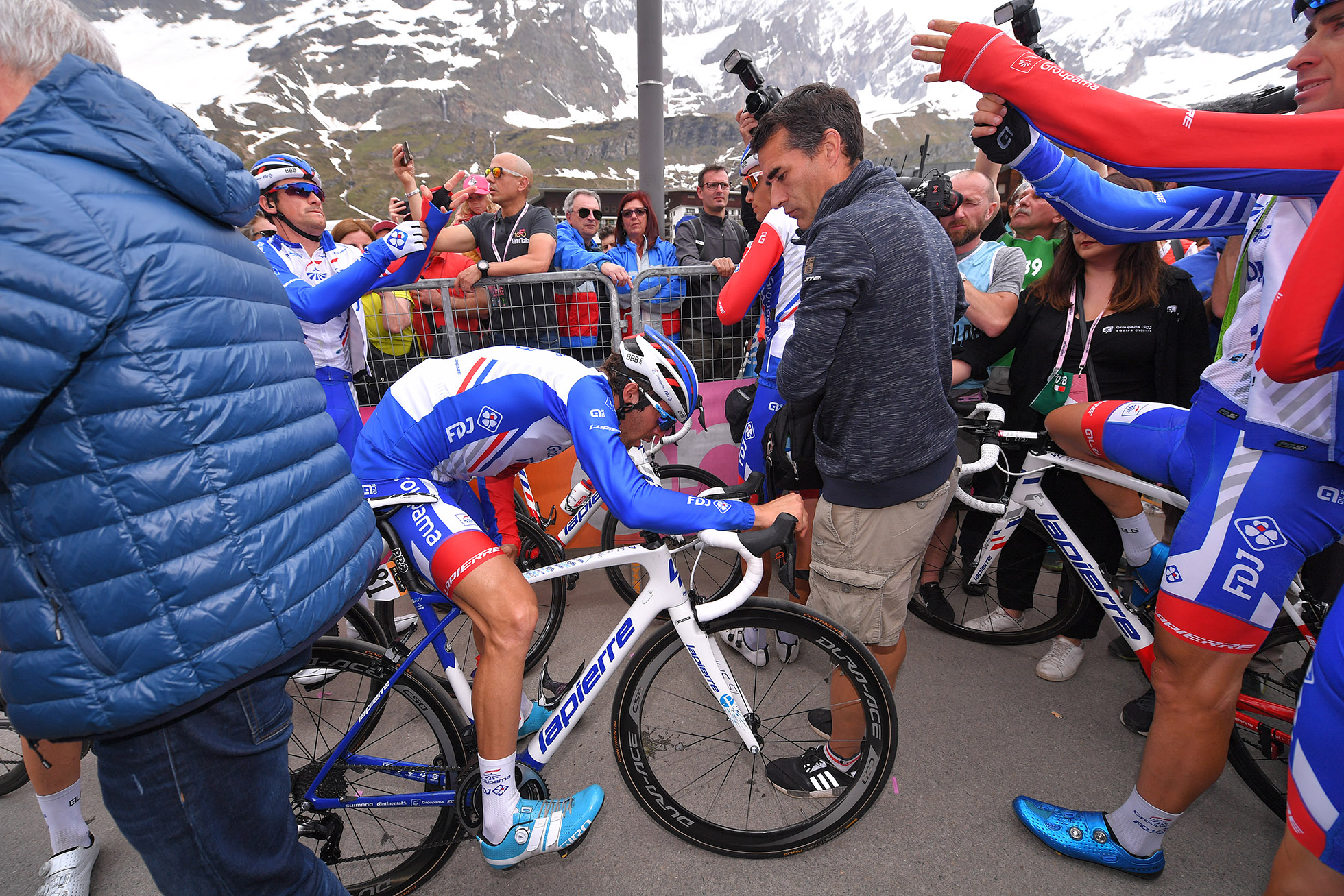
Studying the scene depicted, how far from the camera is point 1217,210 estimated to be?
1.99 metres

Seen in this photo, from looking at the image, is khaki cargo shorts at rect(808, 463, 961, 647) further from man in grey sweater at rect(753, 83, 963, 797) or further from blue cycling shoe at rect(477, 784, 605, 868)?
blue cycling shoe at rect(477, 784, 605, 868)

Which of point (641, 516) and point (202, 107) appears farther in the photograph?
point (202, 107)

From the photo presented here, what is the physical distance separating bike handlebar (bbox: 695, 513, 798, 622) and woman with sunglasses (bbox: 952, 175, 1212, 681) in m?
1.94

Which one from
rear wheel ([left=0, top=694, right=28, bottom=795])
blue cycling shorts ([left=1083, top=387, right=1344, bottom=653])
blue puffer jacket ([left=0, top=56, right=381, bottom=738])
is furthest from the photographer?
rear wheel ([left=0, top=694, right=28, bottom=795])

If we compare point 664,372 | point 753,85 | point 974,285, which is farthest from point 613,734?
point 753,85

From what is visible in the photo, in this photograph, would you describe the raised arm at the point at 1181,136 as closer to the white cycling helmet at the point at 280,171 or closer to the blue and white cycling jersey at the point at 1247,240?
the blue and white cycling jersey at the point at 1247,240

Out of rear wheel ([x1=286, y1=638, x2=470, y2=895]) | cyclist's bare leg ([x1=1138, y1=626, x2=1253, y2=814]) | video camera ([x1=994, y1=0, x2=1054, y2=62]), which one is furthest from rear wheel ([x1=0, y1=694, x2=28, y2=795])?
video camera ([x1=994, y1=0, x2=1054, y2=62])

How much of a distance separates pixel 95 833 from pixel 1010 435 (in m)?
4.29

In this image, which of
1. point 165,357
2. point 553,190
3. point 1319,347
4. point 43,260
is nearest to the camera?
point 43,260

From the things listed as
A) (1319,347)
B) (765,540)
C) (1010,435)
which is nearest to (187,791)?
(765,540)

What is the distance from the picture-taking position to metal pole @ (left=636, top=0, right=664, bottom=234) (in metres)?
6.25

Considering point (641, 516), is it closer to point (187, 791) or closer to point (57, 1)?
point (187, 791)

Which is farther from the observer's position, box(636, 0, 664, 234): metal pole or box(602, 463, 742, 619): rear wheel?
box(636, 0, 664, 234): metal pole

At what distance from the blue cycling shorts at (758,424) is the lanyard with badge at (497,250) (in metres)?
2.06
